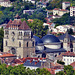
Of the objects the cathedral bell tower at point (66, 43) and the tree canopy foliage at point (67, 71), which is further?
the cathedral bell tower at point (66, 43)

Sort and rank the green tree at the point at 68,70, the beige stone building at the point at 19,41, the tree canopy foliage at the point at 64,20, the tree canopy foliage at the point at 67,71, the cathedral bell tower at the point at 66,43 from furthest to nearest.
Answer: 1. the tree canopy foliage at the point at 64,20
2. the cathedral bell tower at the point at 66,43
3. the beige stone building at the point at 19,41
4. the green tree at the point at 68,70
5. the tree canopy foliage at the point at 67,71

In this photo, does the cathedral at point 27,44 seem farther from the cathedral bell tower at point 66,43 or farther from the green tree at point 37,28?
the green tree at point 37,28

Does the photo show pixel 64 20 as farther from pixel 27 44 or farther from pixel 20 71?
pixel 20 71

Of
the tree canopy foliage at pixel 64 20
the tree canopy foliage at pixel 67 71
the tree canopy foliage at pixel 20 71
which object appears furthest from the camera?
the tree canopy foliage at pixel 64 20

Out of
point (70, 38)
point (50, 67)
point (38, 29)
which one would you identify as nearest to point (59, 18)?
point (38, 29)

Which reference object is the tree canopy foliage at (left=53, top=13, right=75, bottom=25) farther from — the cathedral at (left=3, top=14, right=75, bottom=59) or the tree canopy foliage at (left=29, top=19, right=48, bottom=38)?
the cathedral at (left=3, top=14, right=75, bottom=59)

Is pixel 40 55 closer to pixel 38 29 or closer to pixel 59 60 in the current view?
pixel 59 60

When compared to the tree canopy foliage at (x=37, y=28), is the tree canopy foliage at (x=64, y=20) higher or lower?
lower

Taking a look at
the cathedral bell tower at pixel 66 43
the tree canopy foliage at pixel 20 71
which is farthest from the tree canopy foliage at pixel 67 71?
the cathedral bell tower at pixel 66 43

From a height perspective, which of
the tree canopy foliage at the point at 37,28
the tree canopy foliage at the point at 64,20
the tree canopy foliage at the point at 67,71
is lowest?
the tree canopy foliage at the point at 64,20
